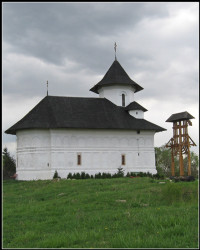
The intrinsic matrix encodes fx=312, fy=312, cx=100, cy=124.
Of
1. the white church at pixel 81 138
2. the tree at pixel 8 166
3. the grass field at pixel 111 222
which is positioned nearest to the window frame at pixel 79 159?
the white church at pixel 81 138

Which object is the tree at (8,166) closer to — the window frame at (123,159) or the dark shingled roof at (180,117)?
the window frame at (123,159)

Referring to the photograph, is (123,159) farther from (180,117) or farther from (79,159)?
(180,117)

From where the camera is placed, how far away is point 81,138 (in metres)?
29.8

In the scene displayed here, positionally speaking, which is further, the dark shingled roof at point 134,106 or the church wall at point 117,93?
the church wall at point 117,93

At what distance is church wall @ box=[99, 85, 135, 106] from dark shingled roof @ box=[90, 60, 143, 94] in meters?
0.58

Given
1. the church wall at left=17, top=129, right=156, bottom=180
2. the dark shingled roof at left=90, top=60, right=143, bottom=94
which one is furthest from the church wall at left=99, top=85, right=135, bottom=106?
the church wall at left=17, top=129, right=156, bottom=180

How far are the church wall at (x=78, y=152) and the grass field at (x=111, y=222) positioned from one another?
15780 mm

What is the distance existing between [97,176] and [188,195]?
56.7 feet

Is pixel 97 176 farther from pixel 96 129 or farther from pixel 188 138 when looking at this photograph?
pixel 188 138

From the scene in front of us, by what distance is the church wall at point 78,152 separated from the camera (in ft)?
94.8

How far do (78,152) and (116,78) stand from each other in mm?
9759

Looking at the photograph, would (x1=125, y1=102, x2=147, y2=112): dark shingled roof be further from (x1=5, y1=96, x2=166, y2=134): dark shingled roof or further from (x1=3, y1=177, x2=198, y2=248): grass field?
(x1=3, y1=177, x2=198, y2=248): grass field

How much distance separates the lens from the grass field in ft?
22.5

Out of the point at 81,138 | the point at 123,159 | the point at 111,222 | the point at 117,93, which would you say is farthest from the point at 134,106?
the point at 111,222
